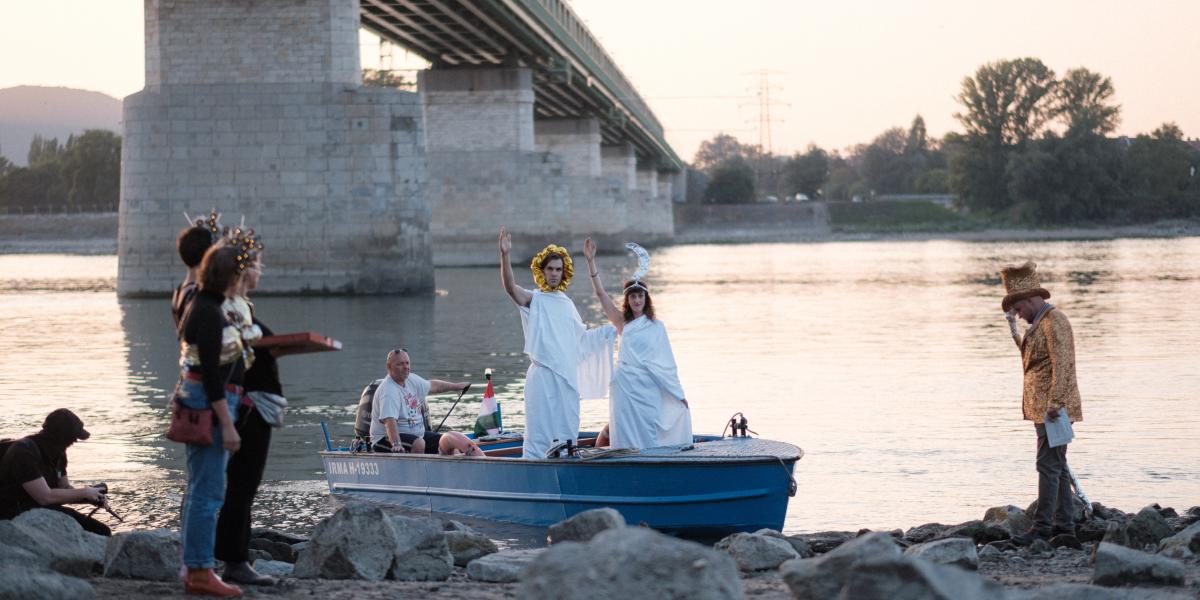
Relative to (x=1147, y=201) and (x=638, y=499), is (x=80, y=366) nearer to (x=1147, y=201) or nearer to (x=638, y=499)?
(x=638, y=499)

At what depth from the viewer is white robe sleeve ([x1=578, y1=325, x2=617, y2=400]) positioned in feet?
35.4

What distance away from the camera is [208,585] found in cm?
718

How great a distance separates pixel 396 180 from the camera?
36625 millimetres

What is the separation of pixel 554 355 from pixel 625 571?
538 centimetres

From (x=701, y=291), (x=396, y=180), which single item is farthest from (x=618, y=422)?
(x=701, y=291)

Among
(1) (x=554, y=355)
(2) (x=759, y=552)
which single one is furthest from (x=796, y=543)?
(1) (x=554, y=355)

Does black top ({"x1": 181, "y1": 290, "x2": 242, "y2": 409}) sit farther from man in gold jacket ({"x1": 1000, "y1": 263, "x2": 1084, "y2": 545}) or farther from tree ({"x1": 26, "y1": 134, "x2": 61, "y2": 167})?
tree ({"x1": 26, "y1": 134, "x2": 61, "y2": 167})

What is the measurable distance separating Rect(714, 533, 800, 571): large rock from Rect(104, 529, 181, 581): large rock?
2818 millimetres

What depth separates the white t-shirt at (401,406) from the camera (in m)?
11.7

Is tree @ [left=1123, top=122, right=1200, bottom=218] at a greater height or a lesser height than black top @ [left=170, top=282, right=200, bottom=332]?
greater

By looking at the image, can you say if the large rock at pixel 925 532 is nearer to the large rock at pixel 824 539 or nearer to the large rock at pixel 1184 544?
the large rock at pixel 824 539

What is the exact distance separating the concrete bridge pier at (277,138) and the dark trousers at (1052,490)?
2807cm

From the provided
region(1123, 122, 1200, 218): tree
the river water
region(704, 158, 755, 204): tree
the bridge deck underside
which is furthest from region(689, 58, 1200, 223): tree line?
the river water

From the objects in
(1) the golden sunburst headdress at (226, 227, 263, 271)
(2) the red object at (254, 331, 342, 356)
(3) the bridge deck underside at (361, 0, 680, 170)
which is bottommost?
(2) the red object at (254, 331, 342, 356)
